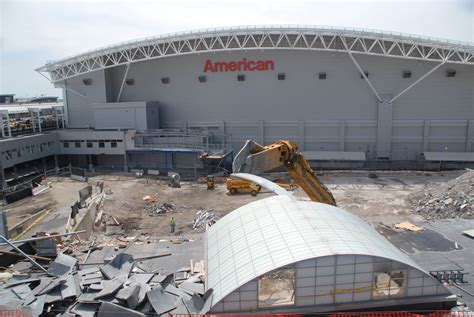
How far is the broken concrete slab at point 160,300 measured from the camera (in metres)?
9.91

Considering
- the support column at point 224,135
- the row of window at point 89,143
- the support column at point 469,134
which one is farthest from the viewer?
the support column at point 224,135

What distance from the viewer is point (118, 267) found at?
1188 centimetres

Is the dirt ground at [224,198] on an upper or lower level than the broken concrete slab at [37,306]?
lower

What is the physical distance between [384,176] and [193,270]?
2650 centimetres

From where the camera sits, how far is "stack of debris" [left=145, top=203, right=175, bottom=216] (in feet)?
82.6

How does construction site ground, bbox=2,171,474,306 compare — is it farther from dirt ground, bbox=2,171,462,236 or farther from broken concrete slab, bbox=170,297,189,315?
broken concrete slab, bbox=170,297,189,315

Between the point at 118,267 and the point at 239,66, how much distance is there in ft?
97.5

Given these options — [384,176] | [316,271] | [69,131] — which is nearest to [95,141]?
[69,131]

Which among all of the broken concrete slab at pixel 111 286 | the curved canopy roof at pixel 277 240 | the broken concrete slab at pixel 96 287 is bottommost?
the broken concrete slab at pixel 96 287

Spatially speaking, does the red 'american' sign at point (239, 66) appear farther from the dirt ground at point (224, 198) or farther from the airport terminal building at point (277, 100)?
the dirt ground at point (224, 198)

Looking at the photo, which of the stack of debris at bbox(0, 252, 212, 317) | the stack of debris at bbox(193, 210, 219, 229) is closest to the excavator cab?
the stack of debris at bbox(193, 210, 219, 229)

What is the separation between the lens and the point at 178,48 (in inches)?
1499

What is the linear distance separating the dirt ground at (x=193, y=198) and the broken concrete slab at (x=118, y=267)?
985cm

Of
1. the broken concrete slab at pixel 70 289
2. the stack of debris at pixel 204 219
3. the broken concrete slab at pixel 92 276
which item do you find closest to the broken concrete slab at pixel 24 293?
the broken concrete slab at pixel 70 289
